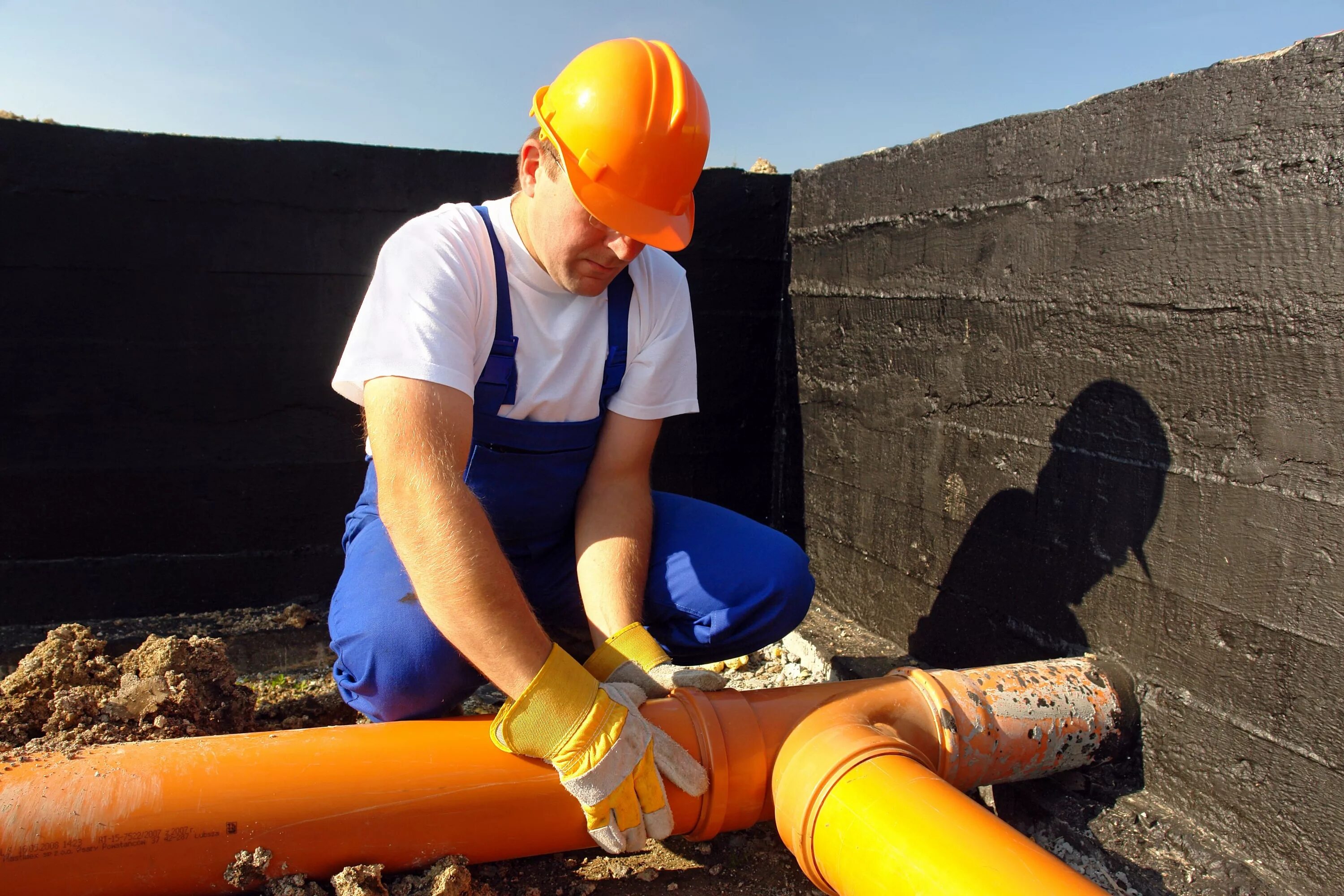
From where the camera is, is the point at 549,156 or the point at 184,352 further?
the point at 184,352

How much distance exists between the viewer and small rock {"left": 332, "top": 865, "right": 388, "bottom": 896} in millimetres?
1505

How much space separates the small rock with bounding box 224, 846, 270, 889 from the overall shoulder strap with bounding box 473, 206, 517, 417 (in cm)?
97

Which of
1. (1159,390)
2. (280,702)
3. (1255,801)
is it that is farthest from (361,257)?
(1255,801)

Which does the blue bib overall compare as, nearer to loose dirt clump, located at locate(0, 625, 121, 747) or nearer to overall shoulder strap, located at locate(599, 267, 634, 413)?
overall shoulder strap, located at locate(599, 267, 634, 413)

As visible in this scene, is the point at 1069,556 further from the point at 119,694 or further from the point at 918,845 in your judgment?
the point at 119,694

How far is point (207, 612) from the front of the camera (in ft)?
10.3

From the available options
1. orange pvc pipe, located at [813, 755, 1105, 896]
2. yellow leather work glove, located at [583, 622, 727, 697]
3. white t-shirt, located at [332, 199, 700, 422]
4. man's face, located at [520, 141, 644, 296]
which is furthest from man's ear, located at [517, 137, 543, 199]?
orange pvc pipe, located at [813, 755, 1105, 896]

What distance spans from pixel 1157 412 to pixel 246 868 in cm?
199

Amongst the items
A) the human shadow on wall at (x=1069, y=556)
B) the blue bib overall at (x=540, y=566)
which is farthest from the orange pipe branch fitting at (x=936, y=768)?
the blue bib overall at (x=540, y=566)

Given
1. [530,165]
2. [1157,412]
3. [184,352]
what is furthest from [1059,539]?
[184,352]

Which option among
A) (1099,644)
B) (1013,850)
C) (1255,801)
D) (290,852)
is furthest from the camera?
(1099,644)

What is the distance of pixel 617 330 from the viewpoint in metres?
2.14

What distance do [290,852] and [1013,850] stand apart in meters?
1.20

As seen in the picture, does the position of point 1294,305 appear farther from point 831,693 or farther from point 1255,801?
point 831,693
